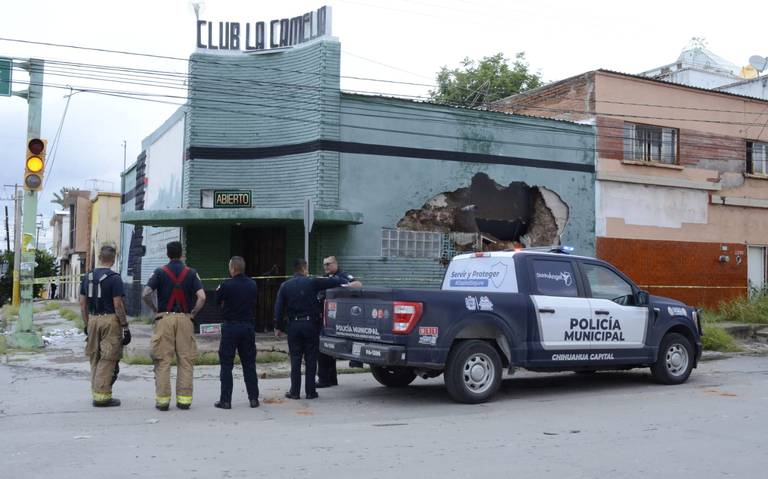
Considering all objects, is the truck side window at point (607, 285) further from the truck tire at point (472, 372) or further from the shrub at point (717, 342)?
the shrub at point (717, 342)

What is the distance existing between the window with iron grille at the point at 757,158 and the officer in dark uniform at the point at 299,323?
17.3 metres

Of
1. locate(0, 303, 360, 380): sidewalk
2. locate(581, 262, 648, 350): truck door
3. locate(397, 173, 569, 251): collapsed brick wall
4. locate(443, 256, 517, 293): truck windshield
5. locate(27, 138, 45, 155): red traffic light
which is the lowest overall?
locate(0, 303, 360, 380): sidewalk

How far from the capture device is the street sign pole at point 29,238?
14141 millimetres

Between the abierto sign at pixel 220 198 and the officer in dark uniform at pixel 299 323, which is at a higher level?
the abierto sign at pixel 220 198

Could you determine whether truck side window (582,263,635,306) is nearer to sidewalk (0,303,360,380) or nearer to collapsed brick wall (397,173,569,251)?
sidewalk (0,303,360,380)

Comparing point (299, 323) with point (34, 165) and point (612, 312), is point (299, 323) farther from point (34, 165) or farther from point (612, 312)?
point (34, 165)

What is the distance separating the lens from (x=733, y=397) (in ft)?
32.2

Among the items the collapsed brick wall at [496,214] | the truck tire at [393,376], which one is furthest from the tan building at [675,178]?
the truck tire at [393,376]

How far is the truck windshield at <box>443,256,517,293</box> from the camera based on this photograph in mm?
9703

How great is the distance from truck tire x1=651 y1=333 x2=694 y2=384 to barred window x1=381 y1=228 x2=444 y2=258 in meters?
6.84

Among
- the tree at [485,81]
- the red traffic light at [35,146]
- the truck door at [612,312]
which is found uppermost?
the tree at [485,81]

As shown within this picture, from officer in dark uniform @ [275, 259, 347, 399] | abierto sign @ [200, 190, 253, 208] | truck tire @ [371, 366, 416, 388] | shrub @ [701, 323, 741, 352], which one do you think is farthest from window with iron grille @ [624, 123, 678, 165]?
officer in dark uniform @ [275, 259, 347, 399]

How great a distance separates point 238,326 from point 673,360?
6.16 metres

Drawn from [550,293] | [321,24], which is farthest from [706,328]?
[321,24]
